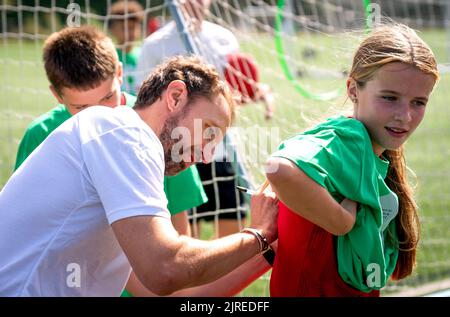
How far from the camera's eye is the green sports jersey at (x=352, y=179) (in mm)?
2137

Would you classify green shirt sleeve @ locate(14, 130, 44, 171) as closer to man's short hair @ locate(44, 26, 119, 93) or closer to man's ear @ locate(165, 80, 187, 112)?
man's short hair @ locate(44, 26, 119, 93)

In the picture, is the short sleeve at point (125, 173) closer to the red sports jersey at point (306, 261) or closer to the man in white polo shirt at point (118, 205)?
the man in white polo shirt at point (118, 205)

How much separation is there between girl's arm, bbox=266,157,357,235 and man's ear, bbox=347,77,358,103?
0.39 meters

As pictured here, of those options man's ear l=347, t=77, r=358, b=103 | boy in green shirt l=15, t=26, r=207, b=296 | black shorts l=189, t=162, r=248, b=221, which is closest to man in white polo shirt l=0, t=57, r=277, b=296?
man's ear l=347, t=77, r=358, b=103

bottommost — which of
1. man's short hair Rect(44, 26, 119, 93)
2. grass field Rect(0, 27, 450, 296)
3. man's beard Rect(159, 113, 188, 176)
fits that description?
grass field Rect(0, 27, 450, 296)

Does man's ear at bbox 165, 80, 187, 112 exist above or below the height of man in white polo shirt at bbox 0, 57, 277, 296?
above

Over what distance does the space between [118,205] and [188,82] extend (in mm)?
510

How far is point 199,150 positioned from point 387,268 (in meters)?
0.69

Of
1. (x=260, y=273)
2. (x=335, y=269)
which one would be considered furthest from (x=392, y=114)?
(x=260, y=273)

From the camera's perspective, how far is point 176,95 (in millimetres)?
2373

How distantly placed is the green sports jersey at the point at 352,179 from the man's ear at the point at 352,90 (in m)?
0.15

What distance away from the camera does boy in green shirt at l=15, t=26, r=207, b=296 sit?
10.9 feet

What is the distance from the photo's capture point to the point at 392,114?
232 centimetres

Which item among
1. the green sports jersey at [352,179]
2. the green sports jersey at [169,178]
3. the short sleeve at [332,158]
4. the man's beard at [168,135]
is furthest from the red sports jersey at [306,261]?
the green sports jersey at [169,178]
